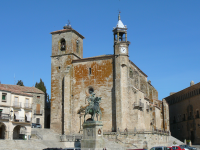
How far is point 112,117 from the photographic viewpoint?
44.3 metres

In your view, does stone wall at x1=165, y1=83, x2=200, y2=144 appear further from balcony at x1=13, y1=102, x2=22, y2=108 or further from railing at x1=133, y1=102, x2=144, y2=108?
balcony at x1=13, y1=102, x2=22, y2=108

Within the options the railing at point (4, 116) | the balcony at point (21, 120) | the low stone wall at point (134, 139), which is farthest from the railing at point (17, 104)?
the low stone wall at point (134, 139)

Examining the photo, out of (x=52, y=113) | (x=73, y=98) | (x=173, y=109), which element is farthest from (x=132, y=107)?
(x=173, y=109)

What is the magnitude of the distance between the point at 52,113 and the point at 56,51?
10010 mm

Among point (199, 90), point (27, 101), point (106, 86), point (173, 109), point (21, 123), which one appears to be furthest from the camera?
point (173, 109)

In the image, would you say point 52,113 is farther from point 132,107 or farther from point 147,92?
point 147,92

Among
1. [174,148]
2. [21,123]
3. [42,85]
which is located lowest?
[174,148]

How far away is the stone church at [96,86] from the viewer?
145 feet

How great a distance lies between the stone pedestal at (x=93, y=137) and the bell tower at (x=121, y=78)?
1044cm

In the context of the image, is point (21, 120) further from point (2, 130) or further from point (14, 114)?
point (2, 130)

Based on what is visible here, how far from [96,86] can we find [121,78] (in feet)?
13.6

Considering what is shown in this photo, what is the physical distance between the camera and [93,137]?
32.3 meters

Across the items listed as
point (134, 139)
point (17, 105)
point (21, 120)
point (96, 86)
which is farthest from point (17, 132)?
point (134, 139)

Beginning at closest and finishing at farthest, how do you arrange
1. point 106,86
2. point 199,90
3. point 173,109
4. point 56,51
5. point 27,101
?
point 27,101, point 106,86, point 56,51, point 199,90, point 173,109
